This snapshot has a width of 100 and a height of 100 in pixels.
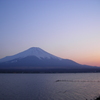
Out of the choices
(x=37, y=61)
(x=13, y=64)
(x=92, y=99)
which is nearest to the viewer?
(x=92, y=99)

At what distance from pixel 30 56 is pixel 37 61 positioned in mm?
6796

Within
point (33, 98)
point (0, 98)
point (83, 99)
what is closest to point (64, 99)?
point (83, 99)

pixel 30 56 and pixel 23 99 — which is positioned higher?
pixel 30 56

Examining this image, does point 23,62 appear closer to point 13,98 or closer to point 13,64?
point 13,64

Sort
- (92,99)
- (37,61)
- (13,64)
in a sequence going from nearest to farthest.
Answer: (92,99) < (13,64) < (37,61)

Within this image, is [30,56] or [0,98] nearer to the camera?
[0,98]

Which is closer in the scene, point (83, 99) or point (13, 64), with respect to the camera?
point (83, 99)

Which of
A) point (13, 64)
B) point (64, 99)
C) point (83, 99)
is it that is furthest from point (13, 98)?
point (13, 64)

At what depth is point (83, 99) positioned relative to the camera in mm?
14414

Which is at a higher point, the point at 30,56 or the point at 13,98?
the point at 30,56

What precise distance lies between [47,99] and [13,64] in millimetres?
98001

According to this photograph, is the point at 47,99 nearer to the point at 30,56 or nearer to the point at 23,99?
the point at 23,99

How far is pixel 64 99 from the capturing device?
46.8ft

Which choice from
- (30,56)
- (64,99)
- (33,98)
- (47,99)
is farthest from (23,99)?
(30,56)
